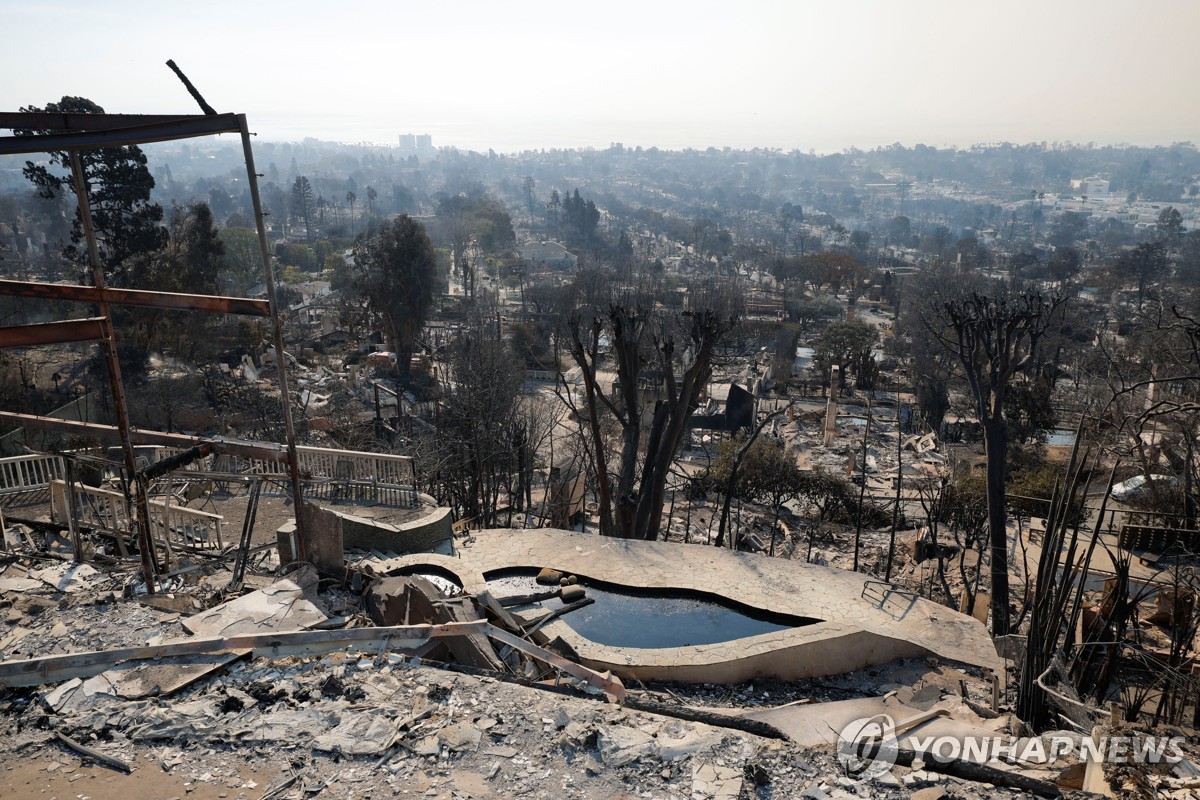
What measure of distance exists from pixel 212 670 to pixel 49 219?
243 feet

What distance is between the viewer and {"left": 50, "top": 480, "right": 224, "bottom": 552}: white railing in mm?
7066

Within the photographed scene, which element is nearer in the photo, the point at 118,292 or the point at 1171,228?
the point at 118,292

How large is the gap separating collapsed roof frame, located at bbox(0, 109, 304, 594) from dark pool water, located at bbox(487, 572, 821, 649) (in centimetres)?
286

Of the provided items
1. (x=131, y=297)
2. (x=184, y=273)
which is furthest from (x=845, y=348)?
(x=131, y=297)

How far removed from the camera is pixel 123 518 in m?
8.08

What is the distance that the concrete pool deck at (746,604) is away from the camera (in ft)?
22.5

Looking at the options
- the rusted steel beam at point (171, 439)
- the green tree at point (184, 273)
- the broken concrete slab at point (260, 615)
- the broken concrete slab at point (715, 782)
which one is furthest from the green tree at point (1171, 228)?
the broken concrete slab at point (260, 615)

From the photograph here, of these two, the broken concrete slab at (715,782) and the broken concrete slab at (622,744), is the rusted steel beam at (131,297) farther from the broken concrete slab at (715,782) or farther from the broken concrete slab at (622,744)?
the broken concrete slab at (715,782)

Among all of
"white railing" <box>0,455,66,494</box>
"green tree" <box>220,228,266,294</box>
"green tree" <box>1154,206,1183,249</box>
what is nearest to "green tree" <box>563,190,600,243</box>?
"green tree" <box>220,228,266,294</box>

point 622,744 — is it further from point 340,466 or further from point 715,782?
point 340,466

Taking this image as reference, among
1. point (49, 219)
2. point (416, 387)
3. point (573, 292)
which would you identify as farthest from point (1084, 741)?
point (49, 219)

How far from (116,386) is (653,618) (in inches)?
209

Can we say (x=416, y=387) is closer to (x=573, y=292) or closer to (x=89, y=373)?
(x=89, y=373)

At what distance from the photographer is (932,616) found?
7793mm
